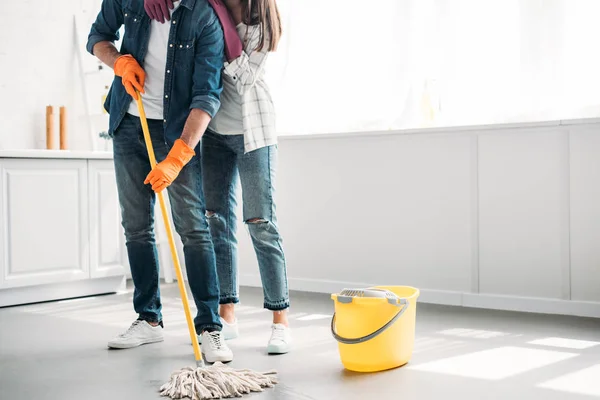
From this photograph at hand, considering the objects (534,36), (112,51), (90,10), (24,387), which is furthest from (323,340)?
(90,10)

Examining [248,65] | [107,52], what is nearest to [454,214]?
[248,65]

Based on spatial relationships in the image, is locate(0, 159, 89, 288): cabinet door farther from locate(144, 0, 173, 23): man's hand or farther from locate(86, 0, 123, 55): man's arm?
locate(144, 0, 173, 23): man's hand

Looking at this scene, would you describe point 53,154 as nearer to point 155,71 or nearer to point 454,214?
point 155,71

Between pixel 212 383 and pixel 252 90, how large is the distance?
0.91m

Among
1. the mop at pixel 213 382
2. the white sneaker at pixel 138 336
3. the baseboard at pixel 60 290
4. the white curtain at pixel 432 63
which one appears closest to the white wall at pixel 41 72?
the baseboard at pixel 60 290

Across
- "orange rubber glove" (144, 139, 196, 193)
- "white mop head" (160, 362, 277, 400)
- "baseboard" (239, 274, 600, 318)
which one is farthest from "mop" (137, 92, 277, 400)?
"baseboard" (239, 274, 600, 318)

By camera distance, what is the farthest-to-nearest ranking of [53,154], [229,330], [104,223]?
[104,223] → [53,154] → [229,330]

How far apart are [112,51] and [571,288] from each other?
1.95m

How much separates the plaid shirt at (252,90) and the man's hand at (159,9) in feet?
0.74

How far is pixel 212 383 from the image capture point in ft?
5.92

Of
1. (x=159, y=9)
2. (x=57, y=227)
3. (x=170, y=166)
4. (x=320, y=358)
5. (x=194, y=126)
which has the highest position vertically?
(x=159, y=9)

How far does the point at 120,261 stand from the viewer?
3.63 metres

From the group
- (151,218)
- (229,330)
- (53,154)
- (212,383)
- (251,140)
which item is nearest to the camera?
(212,383)

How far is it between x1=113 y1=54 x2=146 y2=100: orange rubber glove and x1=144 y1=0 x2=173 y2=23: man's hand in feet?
0.46
